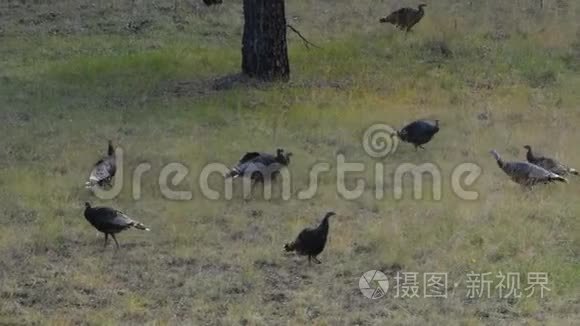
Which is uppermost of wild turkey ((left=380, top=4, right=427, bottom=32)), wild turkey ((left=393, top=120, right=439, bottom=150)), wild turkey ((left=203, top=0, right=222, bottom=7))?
wild turkey ((left=203, top=0, right=222, bottom=7))

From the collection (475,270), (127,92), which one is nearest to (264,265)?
(475,270)

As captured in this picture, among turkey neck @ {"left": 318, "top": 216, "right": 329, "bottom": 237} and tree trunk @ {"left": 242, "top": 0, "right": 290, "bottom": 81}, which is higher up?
tree trunk @ {"left": 242, "top": 0, "right": 290, "bottom": 81}

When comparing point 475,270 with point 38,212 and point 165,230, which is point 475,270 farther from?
point 38,212

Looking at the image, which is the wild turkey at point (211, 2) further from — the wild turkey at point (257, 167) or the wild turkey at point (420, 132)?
the wild turkey at point (257, 167)

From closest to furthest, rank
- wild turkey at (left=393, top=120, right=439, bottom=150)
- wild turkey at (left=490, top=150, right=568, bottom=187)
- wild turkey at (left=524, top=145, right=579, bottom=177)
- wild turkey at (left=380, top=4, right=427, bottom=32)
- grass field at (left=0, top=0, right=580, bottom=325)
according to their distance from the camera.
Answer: grass field at (left=0, top=0, right=580, bottom=325), wild turkey at (left=490, top=150, right=568, bottom=187), wild turkey at (left=524, top=145, right=579, bottom=177), wild turkey at (left=393, top=120, right=439, bottom=150), wild turkey at (left=380, top=4, right=427, bottom=32)

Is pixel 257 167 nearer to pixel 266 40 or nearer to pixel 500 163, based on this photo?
pixel 500 163

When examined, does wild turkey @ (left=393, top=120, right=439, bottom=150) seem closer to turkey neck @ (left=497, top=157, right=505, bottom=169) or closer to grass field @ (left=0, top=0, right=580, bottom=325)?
grass field @ (left=0, top=0, right=580, bottom=325)

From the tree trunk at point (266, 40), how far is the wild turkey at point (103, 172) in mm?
5182

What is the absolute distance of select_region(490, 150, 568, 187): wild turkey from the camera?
9516 mm

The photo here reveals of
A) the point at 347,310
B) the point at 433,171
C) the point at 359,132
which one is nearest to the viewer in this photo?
the point at 347,310

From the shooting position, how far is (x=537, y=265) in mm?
7812

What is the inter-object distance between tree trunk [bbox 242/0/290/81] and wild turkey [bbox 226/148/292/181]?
524 cm

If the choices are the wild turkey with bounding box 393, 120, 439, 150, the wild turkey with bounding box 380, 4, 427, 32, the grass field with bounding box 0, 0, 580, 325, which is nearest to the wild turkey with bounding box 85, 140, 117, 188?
the grass field with bounding box 0, 0, 580, 325

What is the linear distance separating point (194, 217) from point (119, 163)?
6.34ft
